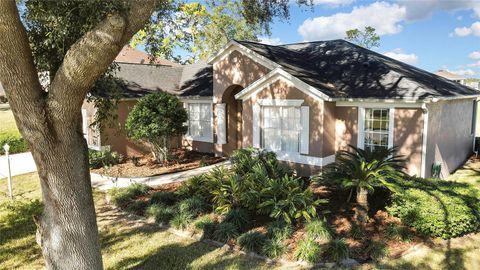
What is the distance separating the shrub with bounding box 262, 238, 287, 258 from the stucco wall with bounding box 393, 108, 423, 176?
22.0 feet

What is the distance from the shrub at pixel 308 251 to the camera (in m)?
7.01

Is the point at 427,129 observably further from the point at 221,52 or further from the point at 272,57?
the point at 221,52

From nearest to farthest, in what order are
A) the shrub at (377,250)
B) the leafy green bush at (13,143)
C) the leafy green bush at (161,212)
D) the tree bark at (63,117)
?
1. the tree bark at (63,117)
2. the shrub at (377,250)
3. the leafy green bush at (161,212)
4. the leafy green bush at (13,143)

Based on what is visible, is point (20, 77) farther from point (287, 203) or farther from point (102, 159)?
point (102, 159)

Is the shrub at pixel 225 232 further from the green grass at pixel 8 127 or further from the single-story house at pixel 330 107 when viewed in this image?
the green grass at pixel 8 127

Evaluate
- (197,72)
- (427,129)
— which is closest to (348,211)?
(427,129)

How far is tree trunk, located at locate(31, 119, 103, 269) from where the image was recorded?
5.31m

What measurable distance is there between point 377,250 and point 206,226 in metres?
3.73

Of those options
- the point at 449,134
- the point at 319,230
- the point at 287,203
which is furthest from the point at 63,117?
the point at 449,134

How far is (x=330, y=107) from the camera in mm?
13164

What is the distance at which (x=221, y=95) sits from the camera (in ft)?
55.1

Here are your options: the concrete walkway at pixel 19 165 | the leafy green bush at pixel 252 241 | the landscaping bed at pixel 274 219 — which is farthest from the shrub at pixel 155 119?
the leafy green bush at pixel 252 241

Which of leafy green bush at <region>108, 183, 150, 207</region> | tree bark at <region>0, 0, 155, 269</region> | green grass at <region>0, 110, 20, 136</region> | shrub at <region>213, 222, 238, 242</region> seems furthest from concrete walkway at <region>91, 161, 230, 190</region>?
green grass at <region>0, 110, 20, 136</region>

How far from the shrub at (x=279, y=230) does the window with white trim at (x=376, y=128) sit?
18.8 feet
